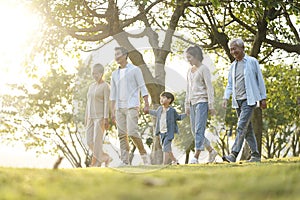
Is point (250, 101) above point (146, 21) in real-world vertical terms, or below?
below

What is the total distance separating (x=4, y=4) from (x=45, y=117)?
19.1 m

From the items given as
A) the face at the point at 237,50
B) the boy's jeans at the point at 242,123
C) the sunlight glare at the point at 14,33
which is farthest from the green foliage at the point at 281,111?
the face at the point at 237,50

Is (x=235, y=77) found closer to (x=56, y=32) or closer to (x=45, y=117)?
(x=56, y=32)

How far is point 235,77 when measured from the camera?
9.84 metres

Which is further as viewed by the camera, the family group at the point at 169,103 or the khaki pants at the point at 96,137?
the khaki pants at the point at 96,137

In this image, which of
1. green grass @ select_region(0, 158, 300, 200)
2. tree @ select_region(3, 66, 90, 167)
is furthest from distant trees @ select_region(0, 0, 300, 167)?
green grass @ select_region(0, 158, 300, 200)

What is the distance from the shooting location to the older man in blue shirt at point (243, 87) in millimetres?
9555

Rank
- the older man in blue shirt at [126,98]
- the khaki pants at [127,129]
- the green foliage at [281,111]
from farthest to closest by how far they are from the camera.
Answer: the green foliage at [281,111]
the khaki pants at [127,129]
the older man in blue shirt at [126,98]

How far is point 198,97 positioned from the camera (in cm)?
955

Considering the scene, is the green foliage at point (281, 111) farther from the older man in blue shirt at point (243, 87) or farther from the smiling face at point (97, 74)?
Answer: the smiling face at point (97, 74)

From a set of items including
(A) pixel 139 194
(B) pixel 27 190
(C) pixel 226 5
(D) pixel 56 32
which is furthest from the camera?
(C) pixel 226 5

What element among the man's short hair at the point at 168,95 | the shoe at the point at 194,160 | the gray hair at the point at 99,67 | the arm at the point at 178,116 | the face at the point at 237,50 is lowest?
the shoe at the point at 194,160

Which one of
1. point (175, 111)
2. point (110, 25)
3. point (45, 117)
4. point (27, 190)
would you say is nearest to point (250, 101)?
Answer: point (175, 111)

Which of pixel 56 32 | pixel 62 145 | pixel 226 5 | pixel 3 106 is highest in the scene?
pixel 226 5
